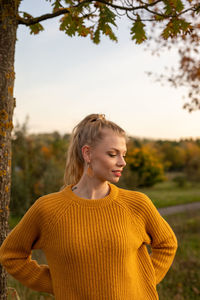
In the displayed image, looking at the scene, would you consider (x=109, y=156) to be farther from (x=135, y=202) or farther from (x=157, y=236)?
(x=157, y=236)

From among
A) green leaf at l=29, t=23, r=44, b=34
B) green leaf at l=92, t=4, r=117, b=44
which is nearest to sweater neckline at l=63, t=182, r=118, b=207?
green leaf at l=92, t=4, r=117, b=44

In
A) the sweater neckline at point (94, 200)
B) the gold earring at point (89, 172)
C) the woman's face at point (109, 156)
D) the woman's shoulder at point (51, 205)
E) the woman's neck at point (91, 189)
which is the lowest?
the woman's shoulder at point (51, 205)

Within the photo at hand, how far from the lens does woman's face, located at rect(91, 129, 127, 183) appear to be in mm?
1876

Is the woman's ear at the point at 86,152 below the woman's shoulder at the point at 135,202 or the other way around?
the other way around

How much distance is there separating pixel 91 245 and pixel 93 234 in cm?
6

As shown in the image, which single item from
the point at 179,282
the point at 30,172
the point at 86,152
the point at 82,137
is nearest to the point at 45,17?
the point at 82,137

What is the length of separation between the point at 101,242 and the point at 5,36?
186 cm

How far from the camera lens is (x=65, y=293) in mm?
1926

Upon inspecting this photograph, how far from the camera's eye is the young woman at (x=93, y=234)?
6.11 ft

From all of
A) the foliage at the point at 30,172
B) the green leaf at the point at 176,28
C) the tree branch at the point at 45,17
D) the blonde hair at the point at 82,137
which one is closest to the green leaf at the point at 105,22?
the tree branch at the point at 45,17

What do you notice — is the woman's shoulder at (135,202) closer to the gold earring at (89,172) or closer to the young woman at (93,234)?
the young woman at (93,234)

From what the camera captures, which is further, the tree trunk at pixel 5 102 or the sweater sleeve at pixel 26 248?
the tree trunk at pixel 5 102

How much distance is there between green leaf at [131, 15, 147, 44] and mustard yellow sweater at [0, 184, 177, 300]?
155 cm

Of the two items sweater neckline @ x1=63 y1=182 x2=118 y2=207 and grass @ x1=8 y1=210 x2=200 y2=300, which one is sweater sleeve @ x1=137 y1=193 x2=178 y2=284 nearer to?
sweater neckline @ x1=63 y1=182 x2=118 y2=207
